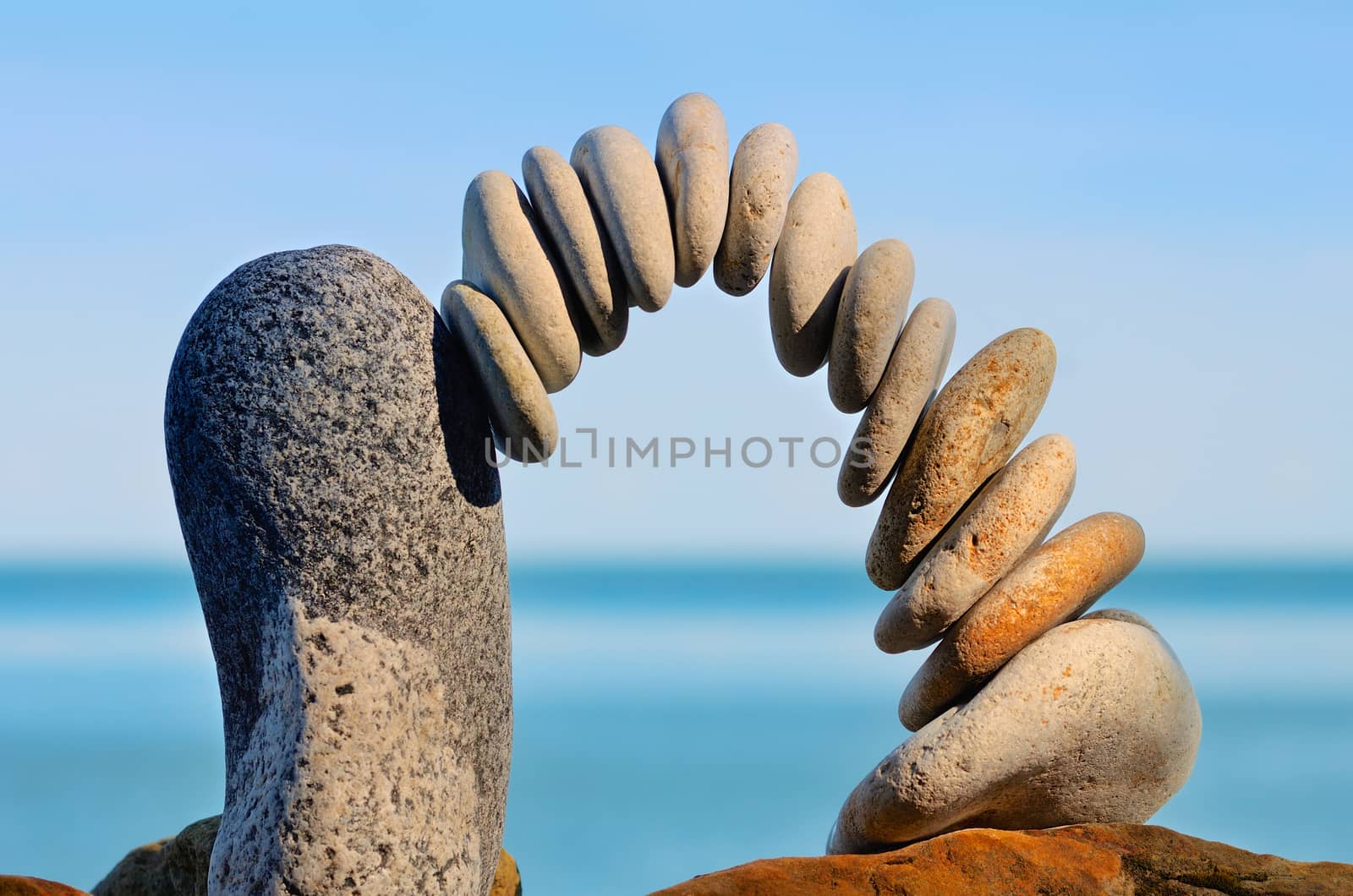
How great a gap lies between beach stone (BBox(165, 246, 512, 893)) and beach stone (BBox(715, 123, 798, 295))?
908 millimetres

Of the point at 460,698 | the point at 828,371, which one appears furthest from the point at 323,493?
the point at 828,371

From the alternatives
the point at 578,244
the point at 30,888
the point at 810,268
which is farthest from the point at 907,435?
the point at 30,888

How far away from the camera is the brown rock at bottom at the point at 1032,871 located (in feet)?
10.2

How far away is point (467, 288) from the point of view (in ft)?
11.1

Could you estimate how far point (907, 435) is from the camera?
11.8 feet

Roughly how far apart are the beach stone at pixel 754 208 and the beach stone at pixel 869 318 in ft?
0.89

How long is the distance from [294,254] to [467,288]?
47 centimetres

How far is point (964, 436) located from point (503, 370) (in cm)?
133

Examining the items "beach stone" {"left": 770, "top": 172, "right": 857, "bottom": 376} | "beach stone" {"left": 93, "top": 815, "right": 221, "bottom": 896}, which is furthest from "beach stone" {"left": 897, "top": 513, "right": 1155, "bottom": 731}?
"beach stone" {"left": 93, "top": 815, "right": 221, "bottom": 896}

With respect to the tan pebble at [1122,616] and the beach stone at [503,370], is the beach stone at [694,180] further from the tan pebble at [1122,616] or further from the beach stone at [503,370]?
the tan pebble at [1122,616]

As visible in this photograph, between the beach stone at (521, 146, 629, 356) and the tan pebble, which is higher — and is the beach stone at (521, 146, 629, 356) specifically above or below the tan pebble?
above

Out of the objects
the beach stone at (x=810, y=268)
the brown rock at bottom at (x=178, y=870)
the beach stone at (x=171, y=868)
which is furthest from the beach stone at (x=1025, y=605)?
the beach stone at (x=171, y=868)

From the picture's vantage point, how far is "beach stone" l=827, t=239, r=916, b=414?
11.4ft

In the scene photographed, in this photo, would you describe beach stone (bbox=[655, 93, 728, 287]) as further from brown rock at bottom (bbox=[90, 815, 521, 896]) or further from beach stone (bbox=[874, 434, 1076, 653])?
brown rock at bottom (bbox=[90, 815, 521, 896])
